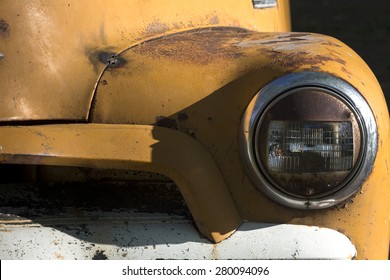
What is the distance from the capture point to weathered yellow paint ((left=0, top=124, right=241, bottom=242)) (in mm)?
1938

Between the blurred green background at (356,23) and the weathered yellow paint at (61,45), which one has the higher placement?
the weathered yellow paint at (61,45)

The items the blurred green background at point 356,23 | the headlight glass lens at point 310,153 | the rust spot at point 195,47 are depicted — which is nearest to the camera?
the headlight glass lens at point 310,153

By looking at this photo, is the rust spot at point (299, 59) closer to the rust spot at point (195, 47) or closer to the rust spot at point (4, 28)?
the rust spot at point (195, 47)

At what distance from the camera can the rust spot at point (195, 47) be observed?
7.04 ft

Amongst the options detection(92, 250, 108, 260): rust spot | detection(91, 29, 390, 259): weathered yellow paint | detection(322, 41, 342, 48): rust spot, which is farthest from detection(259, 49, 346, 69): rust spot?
detection(92, 250, 108, 260): rust spot

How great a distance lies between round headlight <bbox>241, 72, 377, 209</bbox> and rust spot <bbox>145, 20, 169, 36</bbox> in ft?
1.74

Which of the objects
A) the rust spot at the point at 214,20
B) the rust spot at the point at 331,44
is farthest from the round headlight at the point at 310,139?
the rust spot at the point at 214,20

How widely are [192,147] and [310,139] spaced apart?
294 mm

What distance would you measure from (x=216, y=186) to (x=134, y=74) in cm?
38

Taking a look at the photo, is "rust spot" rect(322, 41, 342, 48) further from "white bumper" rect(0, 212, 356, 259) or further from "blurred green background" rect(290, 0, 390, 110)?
"blurred green background" rect(290, 0, 390, 110)

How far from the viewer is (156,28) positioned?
2.39 m

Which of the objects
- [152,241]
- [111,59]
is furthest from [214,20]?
[152,241]
